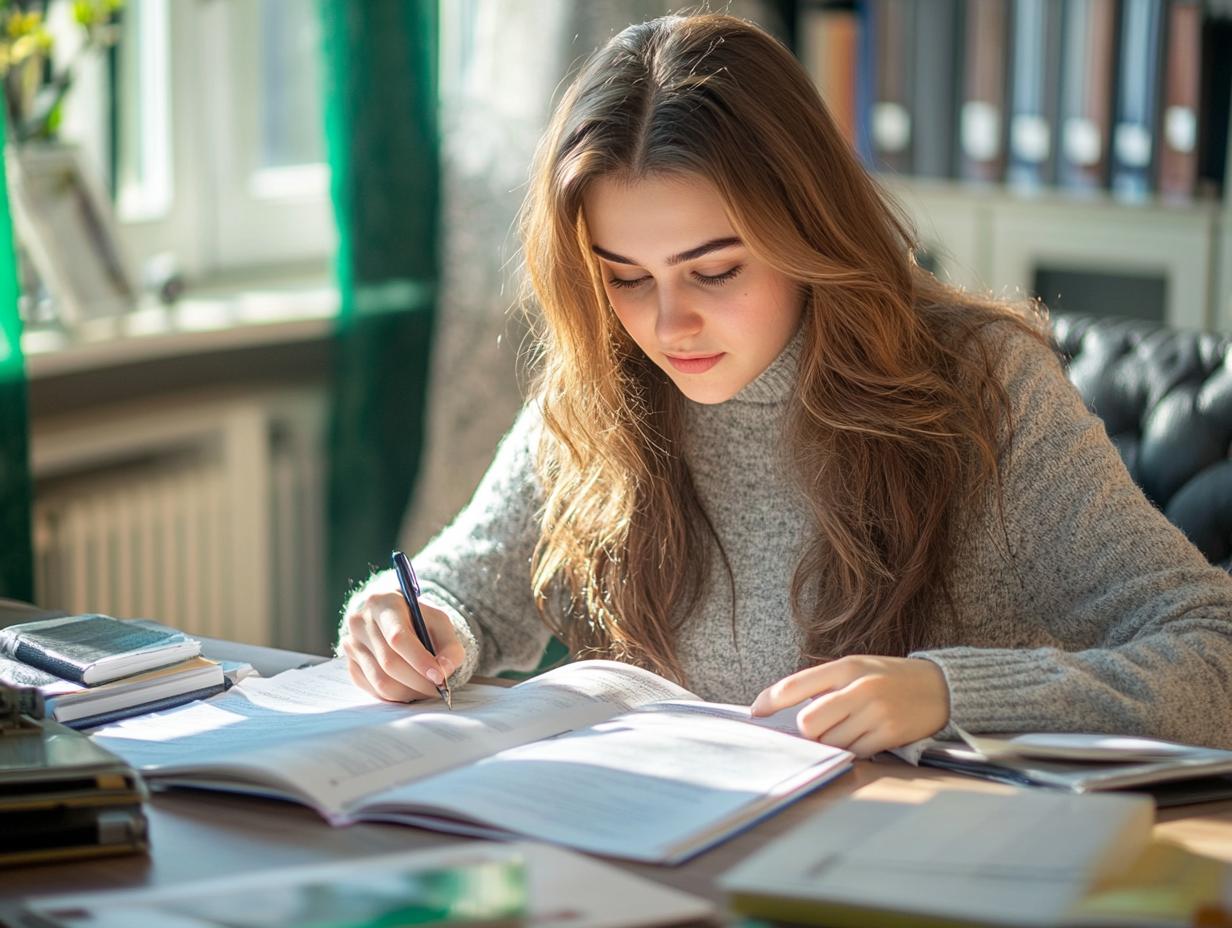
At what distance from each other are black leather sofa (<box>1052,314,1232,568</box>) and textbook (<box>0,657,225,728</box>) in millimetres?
914

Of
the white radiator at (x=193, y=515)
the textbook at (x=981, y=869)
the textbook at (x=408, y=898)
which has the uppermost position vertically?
the textbook at (x=981, y=869)

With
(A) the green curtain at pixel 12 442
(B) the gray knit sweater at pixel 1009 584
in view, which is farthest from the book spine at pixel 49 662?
(A) the green curtain at pixel 12 442

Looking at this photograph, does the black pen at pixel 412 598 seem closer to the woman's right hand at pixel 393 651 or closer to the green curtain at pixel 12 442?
the woman's right hand at pixel 393 651

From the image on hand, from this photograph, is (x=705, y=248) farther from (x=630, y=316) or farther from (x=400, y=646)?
(x=400, y=646)

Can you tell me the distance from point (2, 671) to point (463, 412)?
148cm

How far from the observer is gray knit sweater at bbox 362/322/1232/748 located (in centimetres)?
114

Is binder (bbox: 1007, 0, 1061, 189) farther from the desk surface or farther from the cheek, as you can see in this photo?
the desk surface

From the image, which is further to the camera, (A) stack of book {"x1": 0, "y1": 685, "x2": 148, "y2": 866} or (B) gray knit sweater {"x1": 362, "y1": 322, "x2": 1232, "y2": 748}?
(B) gray knit sweater {"x1": 362, "y1": 322, "x2": 1232, "y2": 748}

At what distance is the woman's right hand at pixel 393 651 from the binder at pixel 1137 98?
180 centimetres

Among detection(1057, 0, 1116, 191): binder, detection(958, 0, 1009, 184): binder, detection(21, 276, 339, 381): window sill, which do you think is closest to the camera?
detection(21, 276, 339, 381): window sill

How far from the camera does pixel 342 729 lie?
1.11m

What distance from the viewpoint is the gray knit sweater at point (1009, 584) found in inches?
44.8

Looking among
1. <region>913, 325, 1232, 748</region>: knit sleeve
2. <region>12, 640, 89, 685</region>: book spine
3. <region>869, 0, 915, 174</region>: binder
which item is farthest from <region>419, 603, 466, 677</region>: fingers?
<region>869, 0, 915, 174</region>: binder

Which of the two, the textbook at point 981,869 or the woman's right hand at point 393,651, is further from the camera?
the woman's right hand at point 393,651
